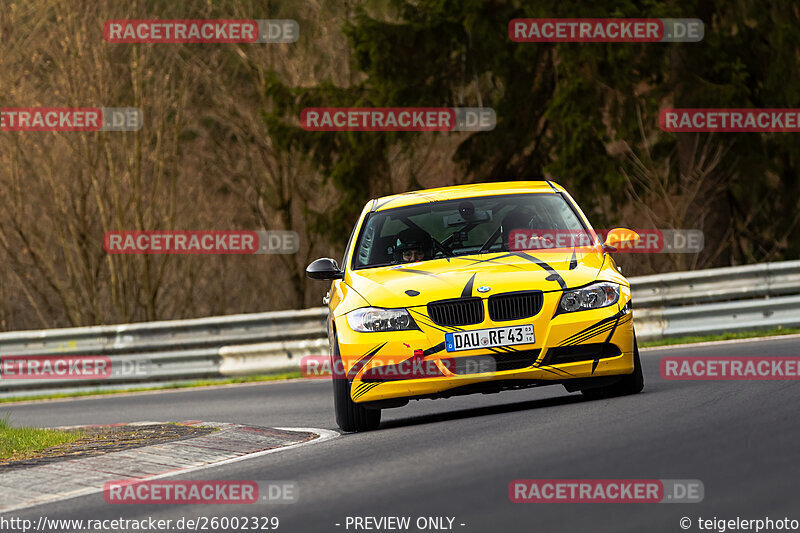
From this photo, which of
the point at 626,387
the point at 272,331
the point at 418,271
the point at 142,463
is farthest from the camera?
the point at 272,331

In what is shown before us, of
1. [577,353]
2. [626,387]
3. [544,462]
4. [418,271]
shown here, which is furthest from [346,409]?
[544,462]

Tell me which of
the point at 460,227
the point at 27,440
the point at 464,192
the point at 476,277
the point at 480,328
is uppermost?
the point at 464,192

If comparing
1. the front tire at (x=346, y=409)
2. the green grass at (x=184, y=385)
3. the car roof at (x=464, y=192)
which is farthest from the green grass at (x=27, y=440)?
the green grass at (x=184, y=385)

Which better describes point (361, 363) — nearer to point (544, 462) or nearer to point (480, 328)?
point (480, 328)

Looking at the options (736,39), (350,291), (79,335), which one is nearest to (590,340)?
(350,291)

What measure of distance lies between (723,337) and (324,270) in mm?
7570

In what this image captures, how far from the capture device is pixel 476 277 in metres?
9.95

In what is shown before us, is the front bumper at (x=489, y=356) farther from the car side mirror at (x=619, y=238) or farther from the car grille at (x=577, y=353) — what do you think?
the car side mirror at (x=619, y=238)

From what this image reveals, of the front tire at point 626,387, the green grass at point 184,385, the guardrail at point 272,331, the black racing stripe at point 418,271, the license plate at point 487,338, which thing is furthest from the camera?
the green grass at point 184,385

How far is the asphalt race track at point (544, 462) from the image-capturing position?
6180 millimetres

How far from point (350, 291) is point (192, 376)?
992 cm

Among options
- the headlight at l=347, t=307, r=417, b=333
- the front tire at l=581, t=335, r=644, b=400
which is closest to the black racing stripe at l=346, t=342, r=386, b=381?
the headlight at l=347, t=307, r=417, b=333

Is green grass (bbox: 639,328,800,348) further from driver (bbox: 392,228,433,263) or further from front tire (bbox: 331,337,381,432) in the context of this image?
front tire (bbox: 331,337,381,432)

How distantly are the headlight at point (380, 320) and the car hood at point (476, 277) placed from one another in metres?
0.06
